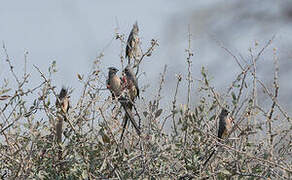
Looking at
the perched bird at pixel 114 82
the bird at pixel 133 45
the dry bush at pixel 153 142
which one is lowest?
the dry bush at pixel 153 142

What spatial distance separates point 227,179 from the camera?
14.4ft

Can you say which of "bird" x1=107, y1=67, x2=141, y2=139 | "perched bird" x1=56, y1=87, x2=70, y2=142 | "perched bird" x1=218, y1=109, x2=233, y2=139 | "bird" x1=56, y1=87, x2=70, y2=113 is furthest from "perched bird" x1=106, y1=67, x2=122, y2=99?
"perched bird" x1=218, y1=109, x2=233, y2=139

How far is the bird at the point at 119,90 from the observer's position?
17.6ft

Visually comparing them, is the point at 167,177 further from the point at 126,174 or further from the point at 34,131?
the point at 34,131

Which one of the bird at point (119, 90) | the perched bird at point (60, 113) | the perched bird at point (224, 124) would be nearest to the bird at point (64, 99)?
the perched bird at point (60, 113)

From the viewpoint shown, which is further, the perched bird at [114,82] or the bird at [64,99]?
the perched bird at [114,82]

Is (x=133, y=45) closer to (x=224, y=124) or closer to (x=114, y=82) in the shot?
(x=114, y=82)

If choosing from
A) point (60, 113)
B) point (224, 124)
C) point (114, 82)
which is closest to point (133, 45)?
point (114, 82)

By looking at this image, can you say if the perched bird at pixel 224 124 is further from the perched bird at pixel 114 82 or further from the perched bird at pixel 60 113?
the perched bird at pixel 60 113

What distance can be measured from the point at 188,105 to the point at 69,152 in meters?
1.02

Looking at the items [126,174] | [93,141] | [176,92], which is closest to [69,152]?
[93,141]

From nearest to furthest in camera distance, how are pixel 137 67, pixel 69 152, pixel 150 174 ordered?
pixel 150 174, pixel 69 152, pixel 137 67

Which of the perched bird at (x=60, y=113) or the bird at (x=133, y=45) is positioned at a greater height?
the bird at (x=133, y=45)

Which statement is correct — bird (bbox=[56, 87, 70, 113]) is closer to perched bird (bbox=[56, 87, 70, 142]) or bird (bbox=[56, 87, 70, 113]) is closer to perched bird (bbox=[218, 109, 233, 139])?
perched bird (bbox=[56, 87, 70, 142])
